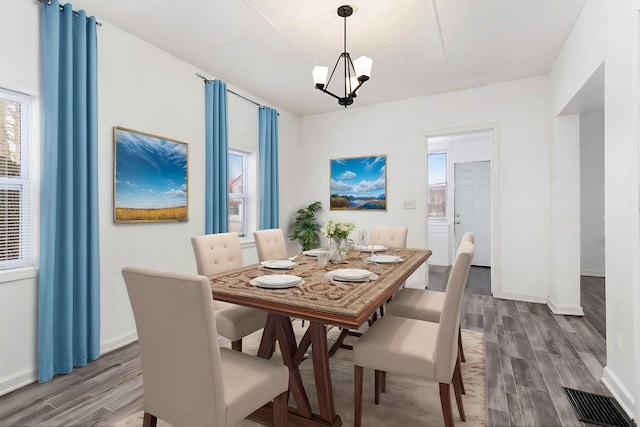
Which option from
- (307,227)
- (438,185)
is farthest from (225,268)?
(438,185)

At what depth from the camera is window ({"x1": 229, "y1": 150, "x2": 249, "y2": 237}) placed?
4.32m

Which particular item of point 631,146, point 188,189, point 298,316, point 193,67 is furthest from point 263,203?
point 631,146

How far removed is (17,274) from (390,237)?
3143 mm

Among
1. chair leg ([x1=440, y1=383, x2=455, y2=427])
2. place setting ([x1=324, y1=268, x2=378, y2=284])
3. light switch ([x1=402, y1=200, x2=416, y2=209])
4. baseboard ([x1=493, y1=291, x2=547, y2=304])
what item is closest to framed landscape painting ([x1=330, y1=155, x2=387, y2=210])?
light switch ([x1=402, y1=200, x2=416, y2=209])

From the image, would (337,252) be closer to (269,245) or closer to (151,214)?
(269,245)

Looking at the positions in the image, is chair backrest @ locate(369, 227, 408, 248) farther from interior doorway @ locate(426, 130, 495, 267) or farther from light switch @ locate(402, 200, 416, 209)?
interior doorway @ locate(426, 130, 495, 267)

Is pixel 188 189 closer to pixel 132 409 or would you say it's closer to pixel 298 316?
pixel 132 409

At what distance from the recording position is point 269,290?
1.62 meters

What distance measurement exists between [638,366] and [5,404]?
3630 mm

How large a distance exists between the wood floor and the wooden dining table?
0.93 m

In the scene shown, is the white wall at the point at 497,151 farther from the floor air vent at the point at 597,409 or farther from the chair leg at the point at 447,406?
the chair leg at the point at 447,406

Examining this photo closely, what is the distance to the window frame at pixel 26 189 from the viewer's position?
7.14ft

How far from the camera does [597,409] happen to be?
183cm

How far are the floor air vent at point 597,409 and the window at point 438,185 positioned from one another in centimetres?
477
